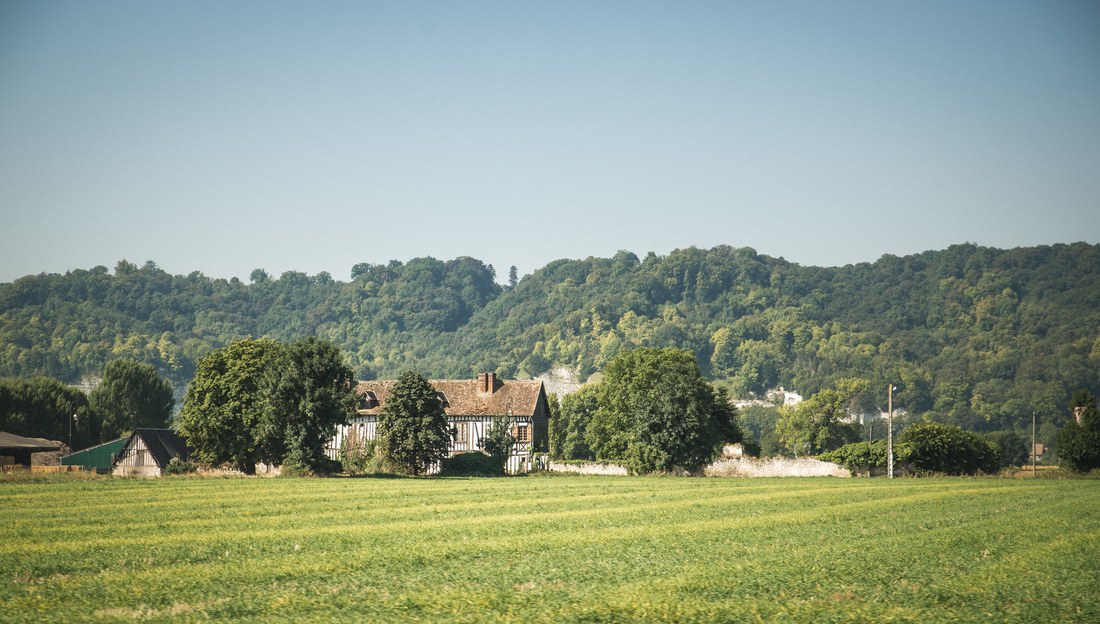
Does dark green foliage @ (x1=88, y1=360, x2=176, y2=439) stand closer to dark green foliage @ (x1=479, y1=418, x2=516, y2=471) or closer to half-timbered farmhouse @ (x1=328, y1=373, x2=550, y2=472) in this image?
half-timbered farmhouse @ (x1=328, y1=373, x2=550, y2=472)

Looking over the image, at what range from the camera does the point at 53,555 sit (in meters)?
23.5

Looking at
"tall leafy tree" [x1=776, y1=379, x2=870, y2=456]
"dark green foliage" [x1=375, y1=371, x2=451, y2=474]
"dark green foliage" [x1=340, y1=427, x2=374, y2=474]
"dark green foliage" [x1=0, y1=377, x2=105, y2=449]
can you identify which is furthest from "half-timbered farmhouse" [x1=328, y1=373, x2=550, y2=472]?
"tall leafy tree" [x1=776, y1=379, x2=870, y2=456]

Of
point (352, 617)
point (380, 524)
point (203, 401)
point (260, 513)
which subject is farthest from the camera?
point (203, 401)

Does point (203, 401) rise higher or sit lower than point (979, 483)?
higher

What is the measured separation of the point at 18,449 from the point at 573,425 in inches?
Result: 3196

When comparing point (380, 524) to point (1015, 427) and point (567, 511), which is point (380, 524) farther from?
point (1015, 427)

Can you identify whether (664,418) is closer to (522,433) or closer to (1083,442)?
(522,433)

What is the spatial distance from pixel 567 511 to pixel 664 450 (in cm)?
3917

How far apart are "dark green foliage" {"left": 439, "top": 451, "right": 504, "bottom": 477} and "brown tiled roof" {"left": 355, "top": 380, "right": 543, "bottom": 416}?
9.26 metres

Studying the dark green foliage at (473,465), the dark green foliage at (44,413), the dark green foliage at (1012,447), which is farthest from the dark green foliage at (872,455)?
the dark green foliage at (1012,447)

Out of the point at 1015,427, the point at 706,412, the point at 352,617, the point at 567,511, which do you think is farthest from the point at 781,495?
the point at 1015,427

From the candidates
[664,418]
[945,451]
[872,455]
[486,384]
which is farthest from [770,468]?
[486,384]

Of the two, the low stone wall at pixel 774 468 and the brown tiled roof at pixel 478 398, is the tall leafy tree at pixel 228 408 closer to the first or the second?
the brown tiled roof at pixel 478 398

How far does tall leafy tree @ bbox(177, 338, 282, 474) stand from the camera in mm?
66812
